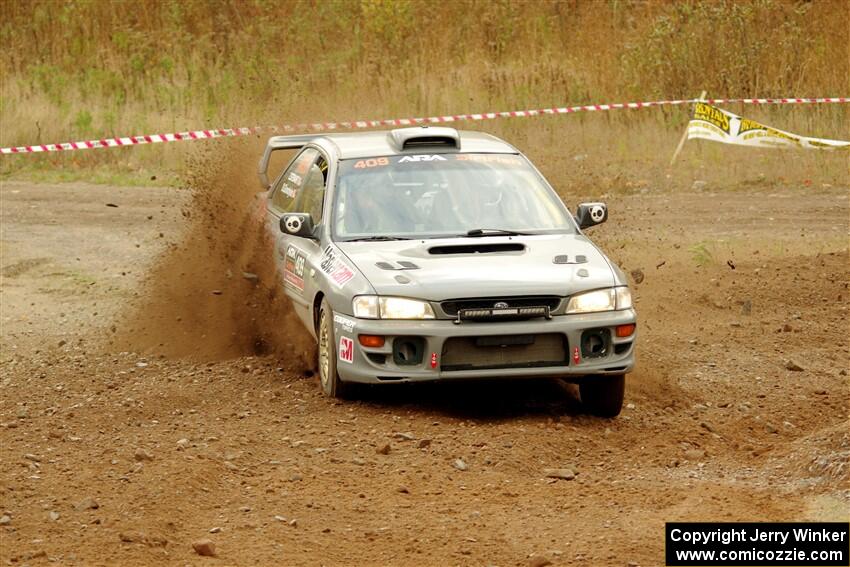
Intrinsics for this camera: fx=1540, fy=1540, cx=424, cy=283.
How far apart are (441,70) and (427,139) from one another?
14615 millimetres

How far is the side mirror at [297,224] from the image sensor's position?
9391 mm

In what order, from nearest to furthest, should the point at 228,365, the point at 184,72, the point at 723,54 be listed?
1. the point at 228,365
2. the point at 723,54
3. the point at 184,72

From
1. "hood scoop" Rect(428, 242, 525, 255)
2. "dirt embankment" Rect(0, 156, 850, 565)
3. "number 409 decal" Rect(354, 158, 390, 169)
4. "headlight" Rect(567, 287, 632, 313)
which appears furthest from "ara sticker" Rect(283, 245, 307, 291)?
"headlight" Rect(567, 287, 632, 313)

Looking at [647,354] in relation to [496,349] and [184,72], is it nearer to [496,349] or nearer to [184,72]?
[496,349]

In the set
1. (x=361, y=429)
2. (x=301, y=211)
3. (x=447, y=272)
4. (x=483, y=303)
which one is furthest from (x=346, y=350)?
(x=301, y=211)

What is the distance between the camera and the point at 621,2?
26828mm

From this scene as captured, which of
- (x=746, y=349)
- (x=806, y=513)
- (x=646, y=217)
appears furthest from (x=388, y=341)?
(x=646, y=217)

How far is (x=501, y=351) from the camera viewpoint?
8.48 meters

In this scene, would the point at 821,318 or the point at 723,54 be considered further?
the point at 723,54

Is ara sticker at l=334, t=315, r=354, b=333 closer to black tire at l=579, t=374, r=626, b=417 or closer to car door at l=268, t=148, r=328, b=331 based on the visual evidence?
car door at l=268, t=148, r=328, b=331

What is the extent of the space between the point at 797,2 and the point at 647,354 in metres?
16.8

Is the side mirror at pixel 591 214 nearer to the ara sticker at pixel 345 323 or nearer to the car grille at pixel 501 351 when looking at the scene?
the car grille at pixel 501 351

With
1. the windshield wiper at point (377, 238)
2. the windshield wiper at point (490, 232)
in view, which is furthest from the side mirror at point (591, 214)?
the windshield wiper at point (377, 238)

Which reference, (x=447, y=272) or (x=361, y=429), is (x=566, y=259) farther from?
(x=361, y=429)
